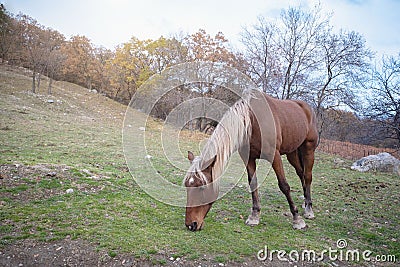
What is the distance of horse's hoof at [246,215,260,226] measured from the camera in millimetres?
4219

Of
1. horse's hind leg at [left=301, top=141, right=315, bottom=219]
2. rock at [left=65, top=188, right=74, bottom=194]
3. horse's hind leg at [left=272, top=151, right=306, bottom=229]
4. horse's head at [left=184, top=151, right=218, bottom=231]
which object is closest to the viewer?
horse's head at [left=184, top=151, right=218, bottom=231]

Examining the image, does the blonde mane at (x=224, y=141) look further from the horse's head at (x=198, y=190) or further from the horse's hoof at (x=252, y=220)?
the horse's hoof at (x=252, y=220)

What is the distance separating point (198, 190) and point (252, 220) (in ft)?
4.58

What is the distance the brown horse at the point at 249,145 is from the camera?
3438 mm

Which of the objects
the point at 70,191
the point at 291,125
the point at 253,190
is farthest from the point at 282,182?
the point at 70,191

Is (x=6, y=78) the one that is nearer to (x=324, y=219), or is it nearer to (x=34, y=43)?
(x=34, y=43)

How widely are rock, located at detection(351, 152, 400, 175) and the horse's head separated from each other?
10.7 meters

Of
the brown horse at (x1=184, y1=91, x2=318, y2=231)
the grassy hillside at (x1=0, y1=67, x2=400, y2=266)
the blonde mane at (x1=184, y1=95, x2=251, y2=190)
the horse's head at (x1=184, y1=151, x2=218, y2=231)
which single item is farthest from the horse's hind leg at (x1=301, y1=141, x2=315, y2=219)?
the horse's head at (x1=184, y1=151, x2=218, y2=231)

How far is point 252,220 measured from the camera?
4262 mm

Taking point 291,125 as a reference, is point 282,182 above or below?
below

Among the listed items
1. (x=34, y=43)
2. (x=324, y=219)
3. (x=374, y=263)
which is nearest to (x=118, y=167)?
(x=324, y=219)

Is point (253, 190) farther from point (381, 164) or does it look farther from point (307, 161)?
point (381, 164)

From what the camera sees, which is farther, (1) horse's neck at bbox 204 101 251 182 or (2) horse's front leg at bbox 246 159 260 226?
(2) horse's front leg at bbox 246 159 260 226

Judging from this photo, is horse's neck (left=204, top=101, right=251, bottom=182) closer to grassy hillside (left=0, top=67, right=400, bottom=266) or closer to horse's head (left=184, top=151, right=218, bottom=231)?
horse's head (left=184, top=151, right=218, bottom=231)
